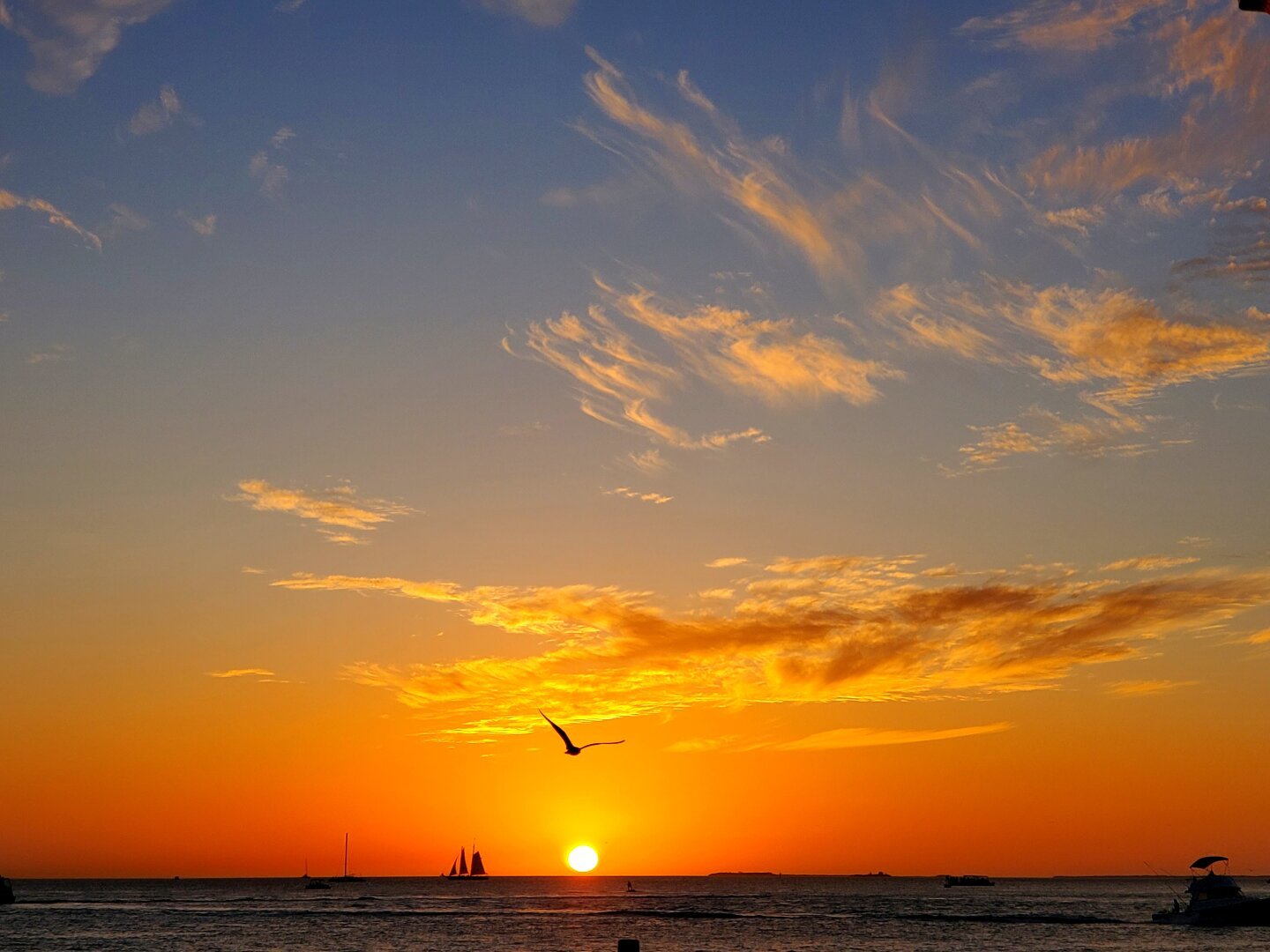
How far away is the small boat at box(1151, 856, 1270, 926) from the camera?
102m

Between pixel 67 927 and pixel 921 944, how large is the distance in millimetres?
91634

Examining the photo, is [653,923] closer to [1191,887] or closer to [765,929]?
[765,929]

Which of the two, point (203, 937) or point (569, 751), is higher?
point (569, 751)

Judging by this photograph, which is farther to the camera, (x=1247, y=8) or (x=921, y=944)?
(x=921, y=944)

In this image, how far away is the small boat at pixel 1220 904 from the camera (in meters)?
102

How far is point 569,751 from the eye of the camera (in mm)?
56188

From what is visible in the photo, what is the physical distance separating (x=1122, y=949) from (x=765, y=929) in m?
40.5

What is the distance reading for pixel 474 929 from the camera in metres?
130

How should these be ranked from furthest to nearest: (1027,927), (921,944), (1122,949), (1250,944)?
(1027,927), (921,944), (1122,949), (1250,944)

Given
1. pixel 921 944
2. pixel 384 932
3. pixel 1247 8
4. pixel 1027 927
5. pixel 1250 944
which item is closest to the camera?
pixel 1247 8

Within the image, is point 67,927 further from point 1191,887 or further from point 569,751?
point 1191,887

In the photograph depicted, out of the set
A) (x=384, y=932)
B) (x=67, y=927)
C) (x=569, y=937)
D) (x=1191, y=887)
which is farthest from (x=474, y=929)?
(x=1191, y=887)

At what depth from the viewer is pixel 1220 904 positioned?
105875 millimetres

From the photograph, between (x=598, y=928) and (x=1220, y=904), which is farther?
(x=598, y=928)
